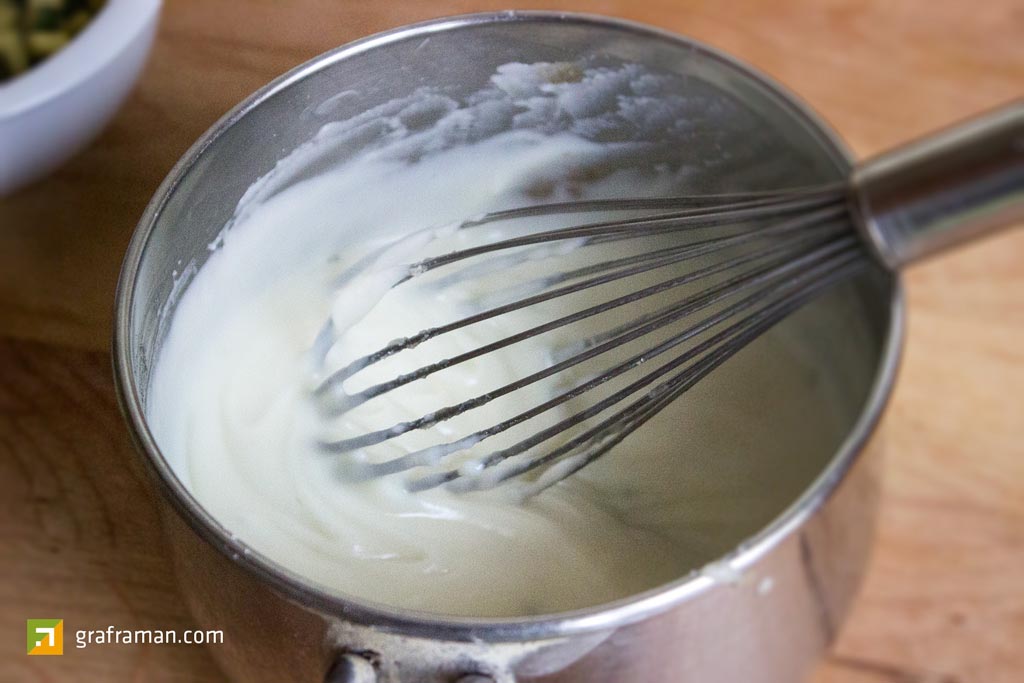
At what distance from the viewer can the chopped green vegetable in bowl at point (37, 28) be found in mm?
684

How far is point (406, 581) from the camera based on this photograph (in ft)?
1.62

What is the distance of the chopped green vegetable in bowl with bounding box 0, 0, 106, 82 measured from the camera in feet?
2.24

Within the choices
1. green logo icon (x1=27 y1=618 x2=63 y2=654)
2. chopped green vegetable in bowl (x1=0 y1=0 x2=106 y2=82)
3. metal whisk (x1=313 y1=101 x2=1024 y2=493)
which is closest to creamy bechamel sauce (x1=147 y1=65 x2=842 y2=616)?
metal whisk (x1=313 y1=101 x2=1024 y2=493)

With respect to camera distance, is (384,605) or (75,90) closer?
(384,605)

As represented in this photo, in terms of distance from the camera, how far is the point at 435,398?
580 mm

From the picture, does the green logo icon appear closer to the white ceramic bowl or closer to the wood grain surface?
the wood grain surface

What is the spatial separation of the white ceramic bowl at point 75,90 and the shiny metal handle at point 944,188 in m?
0.41

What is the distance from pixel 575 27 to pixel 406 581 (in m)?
0.31

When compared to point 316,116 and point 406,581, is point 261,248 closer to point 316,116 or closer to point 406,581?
point 316,116

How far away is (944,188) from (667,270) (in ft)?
0.88

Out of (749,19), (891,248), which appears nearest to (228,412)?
(891,248)

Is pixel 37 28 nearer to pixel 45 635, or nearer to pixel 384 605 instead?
pixel 45 635

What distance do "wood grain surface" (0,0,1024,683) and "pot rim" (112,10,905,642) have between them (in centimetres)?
1

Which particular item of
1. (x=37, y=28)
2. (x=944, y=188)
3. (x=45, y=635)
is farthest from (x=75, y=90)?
(x=944, y=188)
